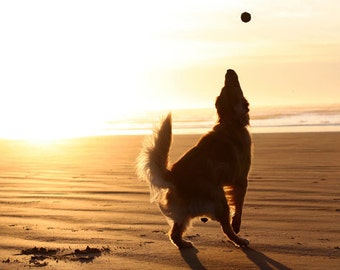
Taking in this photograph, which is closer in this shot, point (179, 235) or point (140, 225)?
point (179, 235)

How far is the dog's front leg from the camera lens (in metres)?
5.84

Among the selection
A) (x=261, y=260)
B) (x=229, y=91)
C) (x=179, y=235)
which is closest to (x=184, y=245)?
(x=179, y=235)

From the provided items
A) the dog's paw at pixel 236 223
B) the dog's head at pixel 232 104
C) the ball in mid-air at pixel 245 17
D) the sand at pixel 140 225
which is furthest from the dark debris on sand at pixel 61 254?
the ball in mid-air at pixel 245 17

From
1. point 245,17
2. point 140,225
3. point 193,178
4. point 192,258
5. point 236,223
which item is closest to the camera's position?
point 192,258

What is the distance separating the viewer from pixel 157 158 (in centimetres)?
546

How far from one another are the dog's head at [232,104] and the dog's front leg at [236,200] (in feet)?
2.00

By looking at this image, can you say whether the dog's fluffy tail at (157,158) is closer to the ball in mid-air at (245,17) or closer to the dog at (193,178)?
the dog at (193,178)

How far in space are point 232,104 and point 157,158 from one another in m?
1.04

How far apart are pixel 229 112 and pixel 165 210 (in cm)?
117

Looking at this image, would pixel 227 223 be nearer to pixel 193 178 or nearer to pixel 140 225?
pixel 193 178

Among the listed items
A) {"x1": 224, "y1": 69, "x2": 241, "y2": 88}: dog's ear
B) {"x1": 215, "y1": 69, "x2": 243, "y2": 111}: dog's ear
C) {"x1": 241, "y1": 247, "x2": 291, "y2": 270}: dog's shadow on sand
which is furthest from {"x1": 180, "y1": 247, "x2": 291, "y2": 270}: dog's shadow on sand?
{"x1": 224, "y1": 69, "x2": 241, "y2": 88}: dog's ear

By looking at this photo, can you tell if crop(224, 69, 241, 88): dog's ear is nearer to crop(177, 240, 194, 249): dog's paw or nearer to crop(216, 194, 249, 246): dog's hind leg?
crop(216, 194, 249, 246): dog's hind leg

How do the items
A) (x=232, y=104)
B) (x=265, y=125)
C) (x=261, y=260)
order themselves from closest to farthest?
(x=261, y=260) < (x=232, y=104) < (x=265, y=125)

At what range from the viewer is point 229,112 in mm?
6016
